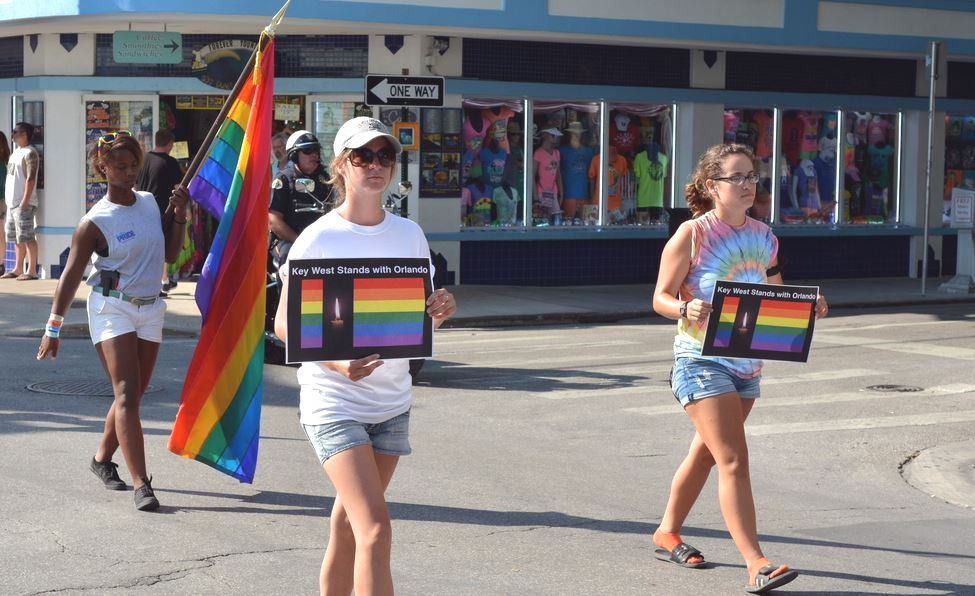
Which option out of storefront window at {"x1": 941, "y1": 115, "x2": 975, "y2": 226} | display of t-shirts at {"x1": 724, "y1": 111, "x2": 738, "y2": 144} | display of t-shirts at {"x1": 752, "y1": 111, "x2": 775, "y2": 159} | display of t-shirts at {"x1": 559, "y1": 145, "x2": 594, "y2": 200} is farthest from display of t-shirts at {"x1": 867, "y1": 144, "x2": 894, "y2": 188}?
display of t-shirts at {"x1": 559, "y1": 145, "x2": 594, "y2": 200}

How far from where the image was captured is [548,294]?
65.1 ft

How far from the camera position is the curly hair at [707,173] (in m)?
6.42

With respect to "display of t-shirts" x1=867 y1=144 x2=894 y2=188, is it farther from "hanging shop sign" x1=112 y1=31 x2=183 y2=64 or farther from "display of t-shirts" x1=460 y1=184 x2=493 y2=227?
"hanging shop sign" x1=112 y1=31 x2=183 y2=64

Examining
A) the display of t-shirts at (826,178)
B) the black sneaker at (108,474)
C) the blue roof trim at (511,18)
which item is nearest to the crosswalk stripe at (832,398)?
the black sneaker at (108,474)

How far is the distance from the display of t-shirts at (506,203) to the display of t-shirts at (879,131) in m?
6.70

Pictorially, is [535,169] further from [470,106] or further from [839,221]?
[839,221]

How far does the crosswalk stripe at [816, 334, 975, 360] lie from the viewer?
14.3 metres

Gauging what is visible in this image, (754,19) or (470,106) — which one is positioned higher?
(754,19)

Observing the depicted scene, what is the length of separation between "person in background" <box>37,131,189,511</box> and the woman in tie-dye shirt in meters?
2.78

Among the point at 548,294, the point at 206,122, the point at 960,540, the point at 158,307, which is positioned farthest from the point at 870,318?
the point at 158,307

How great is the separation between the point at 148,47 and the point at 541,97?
5.49 meters

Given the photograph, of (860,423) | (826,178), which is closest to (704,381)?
(860,423)

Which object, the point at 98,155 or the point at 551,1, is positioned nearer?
the point at 98,155

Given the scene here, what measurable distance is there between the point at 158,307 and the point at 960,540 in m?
4.27
